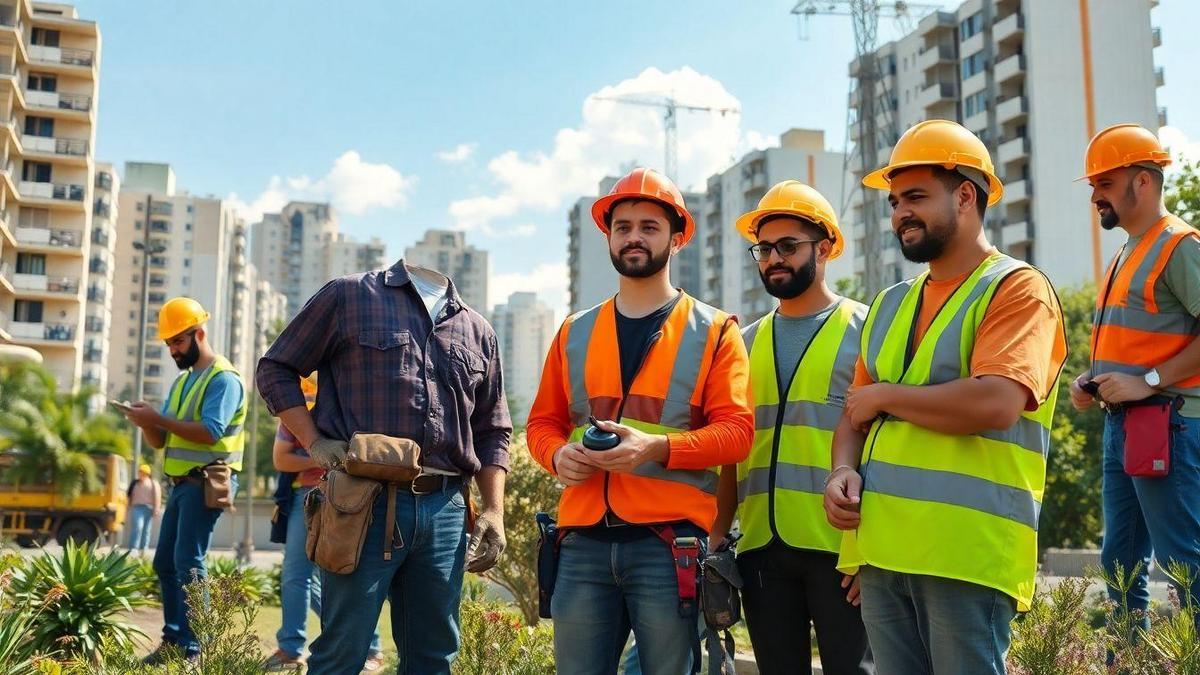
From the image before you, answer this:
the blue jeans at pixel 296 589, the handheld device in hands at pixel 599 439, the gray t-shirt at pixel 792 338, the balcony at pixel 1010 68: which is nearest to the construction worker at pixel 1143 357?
the gray t-shirt at pixel 792 338

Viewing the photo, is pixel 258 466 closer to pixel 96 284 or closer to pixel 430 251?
pixel 96 284

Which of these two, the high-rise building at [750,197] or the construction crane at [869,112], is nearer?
the construction crane at [869,112]

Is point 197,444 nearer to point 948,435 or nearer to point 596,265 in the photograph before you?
point 948,435

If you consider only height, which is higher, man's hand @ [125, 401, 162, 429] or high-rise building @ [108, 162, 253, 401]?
high-rise building @ [108, 162, 253, 401]

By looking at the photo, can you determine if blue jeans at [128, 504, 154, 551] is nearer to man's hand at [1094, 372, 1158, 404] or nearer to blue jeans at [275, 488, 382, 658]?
blue jeans at [275, 488, 382, 658]

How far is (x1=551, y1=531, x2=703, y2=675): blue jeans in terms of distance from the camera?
4.06 meters

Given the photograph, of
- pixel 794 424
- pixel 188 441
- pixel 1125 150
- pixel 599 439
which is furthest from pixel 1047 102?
pixel 599 439

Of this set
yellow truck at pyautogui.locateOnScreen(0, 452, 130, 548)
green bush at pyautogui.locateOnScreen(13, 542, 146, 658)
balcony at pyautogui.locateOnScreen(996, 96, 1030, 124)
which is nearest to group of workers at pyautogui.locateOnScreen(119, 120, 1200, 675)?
green bush at pyautogui.locateOnScreen(13, 542, 146, 658)

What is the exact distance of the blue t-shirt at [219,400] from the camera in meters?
7.38

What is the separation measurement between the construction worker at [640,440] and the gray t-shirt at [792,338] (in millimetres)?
358

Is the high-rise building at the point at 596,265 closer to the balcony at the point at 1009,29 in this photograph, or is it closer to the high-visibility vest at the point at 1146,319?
the balcony at the point at 1009,29

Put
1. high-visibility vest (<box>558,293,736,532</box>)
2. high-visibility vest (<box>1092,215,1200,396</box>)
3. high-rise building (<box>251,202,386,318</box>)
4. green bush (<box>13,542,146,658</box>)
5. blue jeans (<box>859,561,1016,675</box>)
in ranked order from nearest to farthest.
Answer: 1. blue jeans (<box>859,561,1016,675</box>)
2. high-visibility vest (<box>558,293,736,532</box>)
3. high-visibility vest (<box>1092,215,1200,396</box>)
4. green bush (<box>13,542,146,658</box>)
5. high-rise building (<box>251,202,386,318</box>)

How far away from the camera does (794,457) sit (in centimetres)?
451

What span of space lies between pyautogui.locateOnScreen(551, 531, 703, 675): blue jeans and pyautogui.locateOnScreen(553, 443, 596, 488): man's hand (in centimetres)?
29
